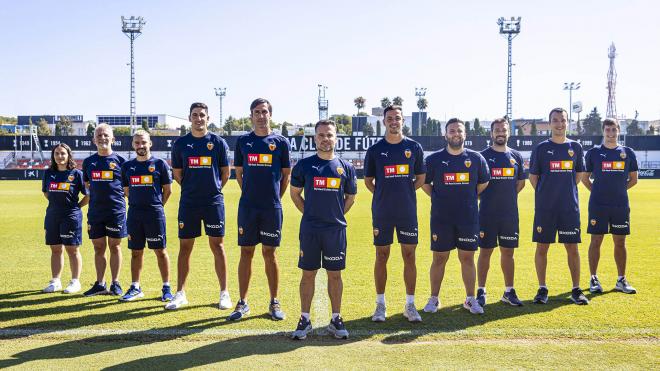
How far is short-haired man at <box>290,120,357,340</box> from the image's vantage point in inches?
208

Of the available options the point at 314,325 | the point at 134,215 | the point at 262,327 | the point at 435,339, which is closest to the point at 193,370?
the point at 262,327

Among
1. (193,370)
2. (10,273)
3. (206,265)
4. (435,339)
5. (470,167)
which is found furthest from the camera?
(206,265)

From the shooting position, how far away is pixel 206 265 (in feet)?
28.9

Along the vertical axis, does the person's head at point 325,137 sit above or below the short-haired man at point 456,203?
above

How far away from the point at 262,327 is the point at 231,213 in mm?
12129

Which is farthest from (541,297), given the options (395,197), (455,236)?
(395,197)

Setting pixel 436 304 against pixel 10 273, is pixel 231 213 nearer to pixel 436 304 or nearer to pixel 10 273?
pixel 10 273

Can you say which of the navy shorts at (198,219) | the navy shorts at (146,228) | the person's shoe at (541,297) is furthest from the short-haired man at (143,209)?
the person's shoe at (541,297)

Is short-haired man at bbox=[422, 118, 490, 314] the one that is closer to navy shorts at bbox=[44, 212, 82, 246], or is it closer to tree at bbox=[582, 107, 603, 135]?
navy shorts at bbox=[44, 212, 82, 246]

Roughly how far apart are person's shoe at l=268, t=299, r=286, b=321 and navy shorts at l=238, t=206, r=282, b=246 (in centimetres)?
65

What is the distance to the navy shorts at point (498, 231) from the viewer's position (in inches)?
253

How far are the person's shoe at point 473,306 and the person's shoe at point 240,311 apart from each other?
8.04ft

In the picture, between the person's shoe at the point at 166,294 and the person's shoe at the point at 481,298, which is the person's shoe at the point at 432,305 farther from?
the person's shoe at the point at 166,294

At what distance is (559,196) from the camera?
21.6 ft
